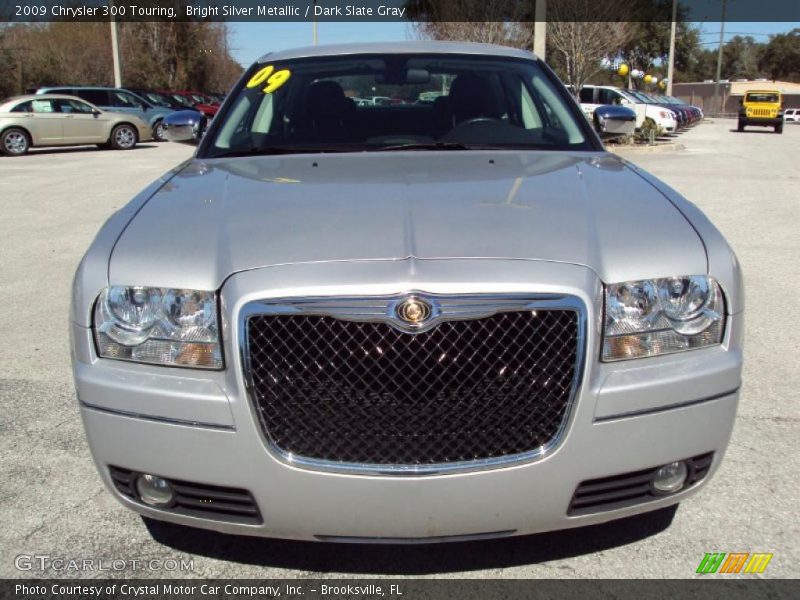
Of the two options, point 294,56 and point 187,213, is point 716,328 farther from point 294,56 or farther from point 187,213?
point 294,56

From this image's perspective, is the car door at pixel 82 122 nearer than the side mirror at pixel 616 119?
No

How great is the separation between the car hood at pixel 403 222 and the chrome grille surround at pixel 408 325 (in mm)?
146

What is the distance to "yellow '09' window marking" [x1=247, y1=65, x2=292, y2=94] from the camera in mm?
4105

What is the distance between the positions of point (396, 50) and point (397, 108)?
463 millimetres

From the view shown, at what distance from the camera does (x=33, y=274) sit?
6.73 meters

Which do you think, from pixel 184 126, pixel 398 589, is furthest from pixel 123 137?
pixel 398 589

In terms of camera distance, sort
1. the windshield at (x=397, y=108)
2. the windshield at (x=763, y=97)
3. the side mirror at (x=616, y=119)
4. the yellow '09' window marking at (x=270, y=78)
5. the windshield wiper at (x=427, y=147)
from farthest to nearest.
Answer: the windshield at (x=763, y=97) < the side mirror at (x=616, y=119) < the yellow '09' window marking at (x=270, y=78) < the windshield at (x=397, y=108) < the windshield wiper at (x=427, y=147)

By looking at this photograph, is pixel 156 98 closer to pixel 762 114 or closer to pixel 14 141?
pixel 14 141

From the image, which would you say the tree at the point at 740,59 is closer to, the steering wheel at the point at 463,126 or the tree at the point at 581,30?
the tree at the point at 581,30

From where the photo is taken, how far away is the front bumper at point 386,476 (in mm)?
2139

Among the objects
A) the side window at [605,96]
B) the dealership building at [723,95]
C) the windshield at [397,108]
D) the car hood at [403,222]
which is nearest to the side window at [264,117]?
the windshield at [397,108]

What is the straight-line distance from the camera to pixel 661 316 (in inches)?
90.2

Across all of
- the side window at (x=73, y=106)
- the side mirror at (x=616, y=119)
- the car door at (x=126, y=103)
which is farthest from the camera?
the car door at (x=126, y=103)

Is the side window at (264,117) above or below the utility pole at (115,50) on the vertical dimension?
below
